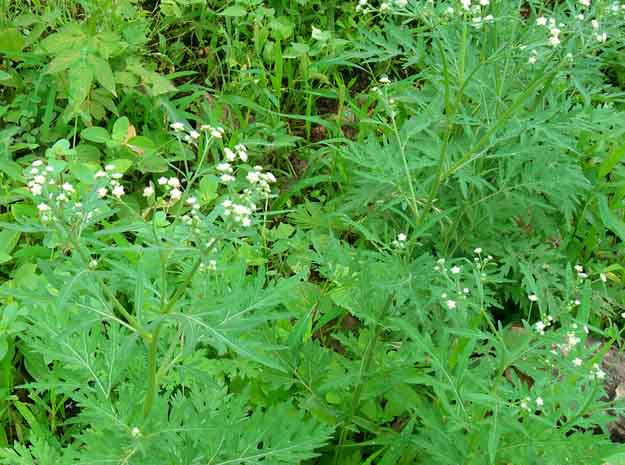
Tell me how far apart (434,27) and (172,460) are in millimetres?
1411

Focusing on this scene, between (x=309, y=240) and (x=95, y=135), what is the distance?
1.00 m

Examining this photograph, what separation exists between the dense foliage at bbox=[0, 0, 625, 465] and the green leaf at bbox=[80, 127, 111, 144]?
19mm

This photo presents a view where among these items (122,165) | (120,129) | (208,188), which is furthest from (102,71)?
(208,188)

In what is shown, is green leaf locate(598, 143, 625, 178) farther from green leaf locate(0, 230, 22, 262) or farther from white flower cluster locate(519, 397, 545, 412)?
green leaf locate(0, 230, 22, 262)

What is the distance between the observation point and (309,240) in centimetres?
284

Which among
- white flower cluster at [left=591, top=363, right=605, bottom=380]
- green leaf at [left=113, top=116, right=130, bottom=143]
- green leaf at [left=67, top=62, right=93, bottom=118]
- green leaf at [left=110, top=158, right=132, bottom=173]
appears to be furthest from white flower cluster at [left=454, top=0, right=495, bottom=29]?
green leaf at [left=67, top=62, right=93, bottom=118]

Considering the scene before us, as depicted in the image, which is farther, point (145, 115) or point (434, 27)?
point (145, 115)

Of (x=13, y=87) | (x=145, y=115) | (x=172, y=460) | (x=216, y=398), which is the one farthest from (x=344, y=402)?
(x=13, y=87)

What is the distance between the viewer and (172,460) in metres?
1.71

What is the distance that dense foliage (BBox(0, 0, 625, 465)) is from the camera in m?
1.66

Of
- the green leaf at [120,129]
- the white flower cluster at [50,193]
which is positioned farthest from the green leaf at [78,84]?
the white flower cluster at [50,193]

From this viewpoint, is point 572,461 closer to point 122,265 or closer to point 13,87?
point 122,265

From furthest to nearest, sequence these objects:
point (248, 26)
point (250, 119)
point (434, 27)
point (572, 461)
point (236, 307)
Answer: point (248, 26) → point (250, 119) → point (434, 27) → point (572, 461) → point (236, 307)

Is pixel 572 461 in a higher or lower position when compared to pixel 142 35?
lower
